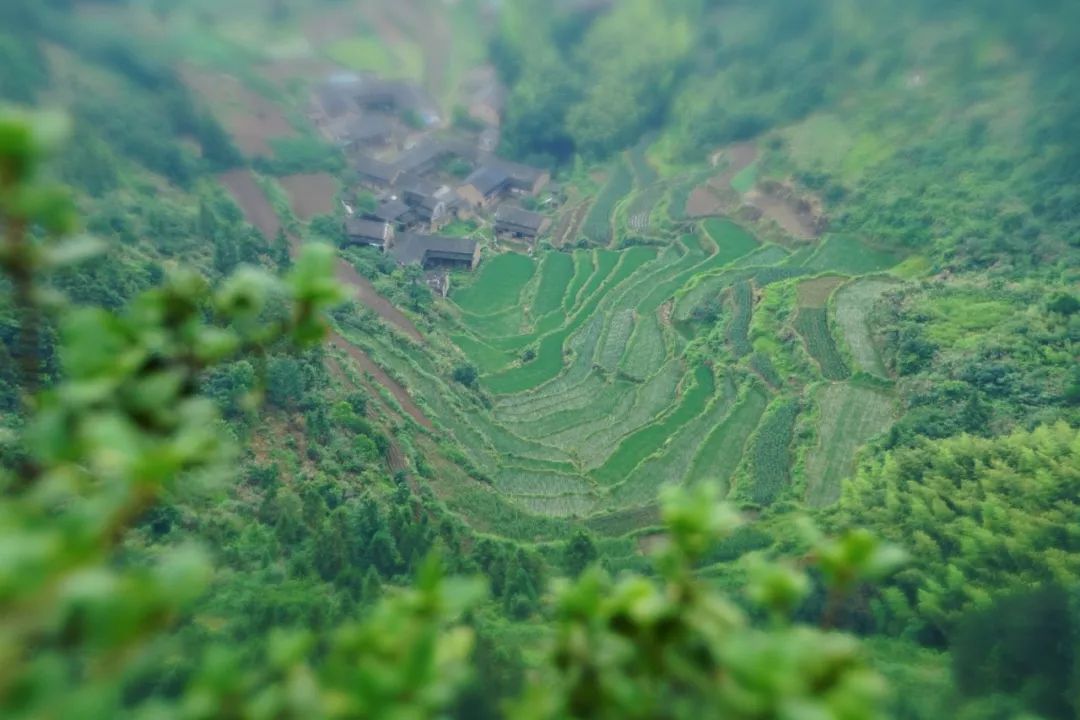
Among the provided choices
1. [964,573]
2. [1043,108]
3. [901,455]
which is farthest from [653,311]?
[1043,108]

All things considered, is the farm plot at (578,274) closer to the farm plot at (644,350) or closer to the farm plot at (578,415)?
the farm plot at (644,350)

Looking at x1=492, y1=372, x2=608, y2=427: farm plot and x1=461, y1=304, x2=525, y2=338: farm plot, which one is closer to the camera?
x1=492, y1=372, x2=608, y2=427: farm plot

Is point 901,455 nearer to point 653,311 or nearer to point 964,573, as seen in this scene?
point 964,573

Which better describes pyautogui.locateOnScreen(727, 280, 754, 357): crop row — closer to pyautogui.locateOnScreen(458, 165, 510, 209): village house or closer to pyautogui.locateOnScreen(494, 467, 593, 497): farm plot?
pyautogui.locateOnScreen(494, 467, 593, 497): farm plot

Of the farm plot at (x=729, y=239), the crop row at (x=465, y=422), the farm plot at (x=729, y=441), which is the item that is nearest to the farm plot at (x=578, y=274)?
the farm plot at (x=729, y=239)

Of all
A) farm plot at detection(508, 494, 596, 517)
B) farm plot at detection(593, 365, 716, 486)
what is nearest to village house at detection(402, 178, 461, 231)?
farm plot at detection(593, 365, 716, 486)

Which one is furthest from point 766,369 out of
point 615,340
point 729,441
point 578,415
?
point 578,415

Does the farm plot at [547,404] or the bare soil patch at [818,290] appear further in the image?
the bare soil patch at [818,290]
